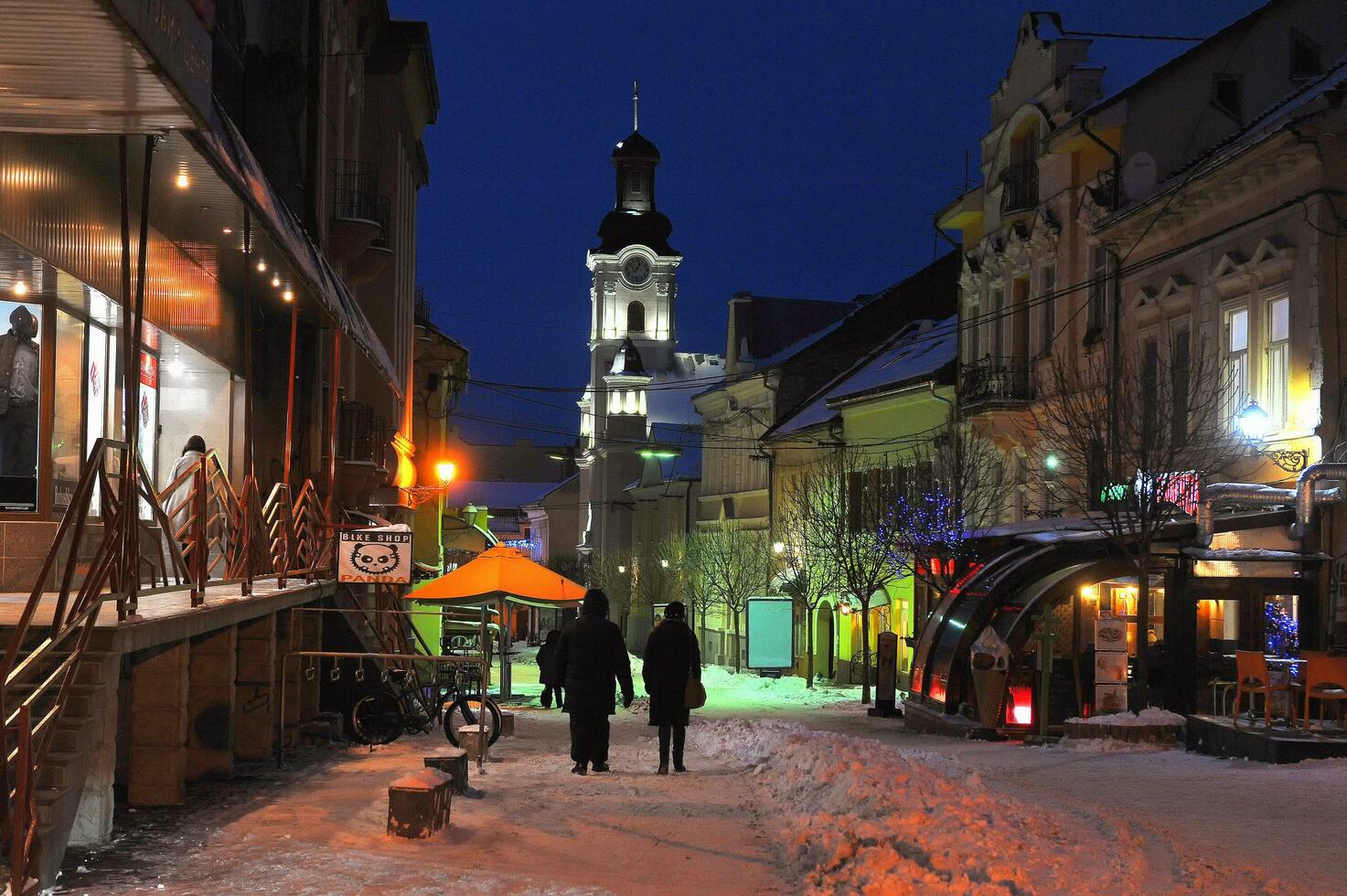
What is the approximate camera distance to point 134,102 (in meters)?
7.86

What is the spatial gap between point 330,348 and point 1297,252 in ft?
48.0

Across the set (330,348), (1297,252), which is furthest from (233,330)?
(1297,252)

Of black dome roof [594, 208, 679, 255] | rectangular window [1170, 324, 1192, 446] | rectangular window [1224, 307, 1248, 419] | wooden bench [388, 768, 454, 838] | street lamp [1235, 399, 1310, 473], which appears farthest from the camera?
black dome roof [594, 208, 679, 255]

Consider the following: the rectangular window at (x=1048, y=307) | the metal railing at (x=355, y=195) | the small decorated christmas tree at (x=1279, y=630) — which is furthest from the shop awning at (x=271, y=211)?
the rectangular window at (x=1048, y=307)

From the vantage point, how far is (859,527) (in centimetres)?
4000

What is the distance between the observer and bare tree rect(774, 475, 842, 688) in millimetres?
42750

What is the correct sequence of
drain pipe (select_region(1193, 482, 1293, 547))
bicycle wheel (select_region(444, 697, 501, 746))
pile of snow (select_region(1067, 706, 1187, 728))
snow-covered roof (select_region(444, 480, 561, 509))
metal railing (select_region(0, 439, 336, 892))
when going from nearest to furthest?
metal railing (select_region(0, 439, 336, 892)) < bicycle wheel (select_region(444, 697, 501, 746)) < pile of snow (select_region(1067, 706, 1187, 728)) < drain pipe (select_region(1193, 482, 1293, 547)) < snow-covered roof (select_region(444, 480, 561, 509))

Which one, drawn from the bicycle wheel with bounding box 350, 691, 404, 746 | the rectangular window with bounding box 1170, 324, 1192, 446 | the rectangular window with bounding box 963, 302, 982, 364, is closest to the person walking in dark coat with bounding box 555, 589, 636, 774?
the bicycle wheel with bounding box 350, 691, 404, 746

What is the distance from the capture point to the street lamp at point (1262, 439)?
71.6ft

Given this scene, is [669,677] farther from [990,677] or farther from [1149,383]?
[1149,383]

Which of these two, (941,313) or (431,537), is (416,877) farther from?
(941,313)

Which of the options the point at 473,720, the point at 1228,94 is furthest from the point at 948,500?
the point at 473,720

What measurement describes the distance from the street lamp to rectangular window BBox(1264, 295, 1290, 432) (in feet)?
0.60

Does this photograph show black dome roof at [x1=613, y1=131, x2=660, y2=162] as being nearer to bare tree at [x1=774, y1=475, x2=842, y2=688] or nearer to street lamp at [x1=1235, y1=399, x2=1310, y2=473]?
bare tree at [x1=774, y1=475, x2=842, y2=688]
